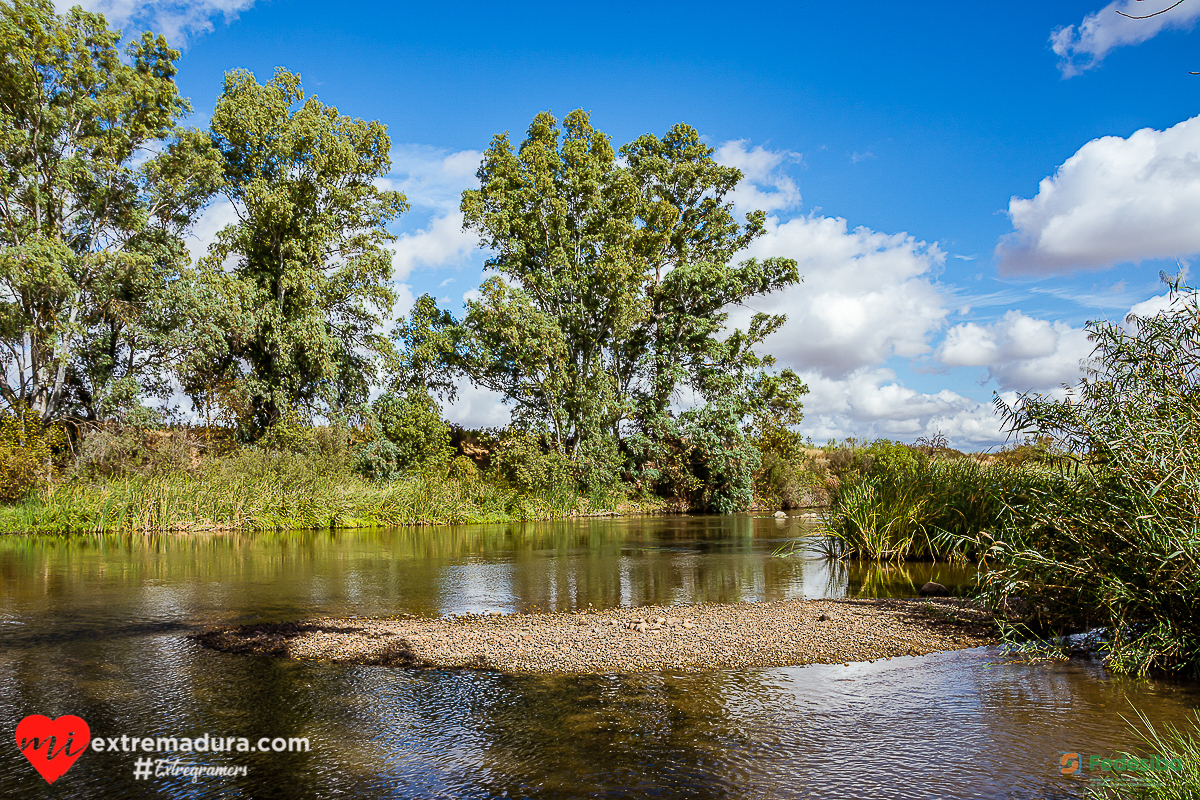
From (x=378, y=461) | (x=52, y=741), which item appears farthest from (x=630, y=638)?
(x=378, y=461)

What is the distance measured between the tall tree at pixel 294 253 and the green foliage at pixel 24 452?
19.6 ft

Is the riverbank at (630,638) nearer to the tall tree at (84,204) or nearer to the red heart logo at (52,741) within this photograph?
the red heart logo at (52,741)

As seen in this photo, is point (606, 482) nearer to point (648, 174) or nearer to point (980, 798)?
point (648, 174)

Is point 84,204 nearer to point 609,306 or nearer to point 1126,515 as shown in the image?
point 609,306

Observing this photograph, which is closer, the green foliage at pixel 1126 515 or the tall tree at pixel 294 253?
the green foliage at pixel 1126 515

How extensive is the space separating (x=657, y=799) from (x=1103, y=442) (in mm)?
5922

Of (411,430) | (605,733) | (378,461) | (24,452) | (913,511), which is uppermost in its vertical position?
(411,430)

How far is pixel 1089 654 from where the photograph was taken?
7582mm

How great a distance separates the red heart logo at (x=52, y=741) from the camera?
16.6 feet

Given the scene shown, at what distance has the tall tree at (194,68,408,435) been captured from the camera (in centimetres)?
3145

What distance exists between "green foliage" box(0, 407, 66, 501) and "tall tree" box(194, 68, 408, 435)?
5.98 m

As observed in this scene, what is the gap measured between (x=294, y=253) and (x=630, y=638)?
96.1 ft

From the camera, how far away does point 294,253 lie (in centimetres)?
3238

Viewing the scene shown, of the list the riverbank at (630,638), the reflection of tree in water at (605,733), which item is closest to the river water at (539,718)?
the reflection of tree in water at (605,733)
